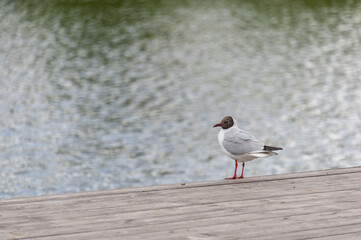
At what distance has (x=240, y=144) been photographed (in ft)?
16.2

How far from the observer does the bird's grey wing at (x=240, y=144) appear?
493 cm

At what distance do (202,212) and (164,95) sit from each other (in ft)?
41.5

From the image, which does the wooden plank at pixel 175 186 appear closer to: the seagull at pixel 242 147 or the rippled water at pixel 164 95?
the seagull at pixel 242 147

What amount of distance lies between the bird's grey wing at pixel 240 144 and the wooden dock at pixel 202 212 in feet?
0.95

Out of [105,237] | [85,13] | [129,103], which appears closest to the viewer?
[105,237]

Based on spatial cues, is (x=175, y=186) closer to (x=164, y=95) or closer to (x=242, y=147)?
(x=242, y=147)

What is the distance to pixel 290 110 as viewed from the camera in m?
15.0

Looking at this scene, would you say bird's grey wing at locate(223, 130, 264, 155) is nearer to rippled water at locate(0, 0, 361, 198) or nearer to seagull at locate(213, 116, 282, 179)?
seagull at locate(213, 116, 282, 179)

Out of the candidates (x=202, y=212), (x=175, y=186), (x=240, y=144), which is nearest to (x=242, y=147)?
(x=240, y=144)

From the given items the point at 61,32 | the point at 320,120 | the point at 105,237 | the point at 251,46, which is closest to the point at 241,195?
the point at 105,237

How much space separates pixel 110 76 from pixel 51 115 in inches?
163

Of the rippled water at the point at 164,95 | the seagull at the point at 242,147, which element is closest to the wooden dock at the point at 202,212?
the seagull at the point at 242,147

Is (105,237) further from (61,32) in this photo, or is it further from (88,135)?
(61,32)

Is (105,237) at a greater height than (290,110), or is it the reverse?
(105,237)
